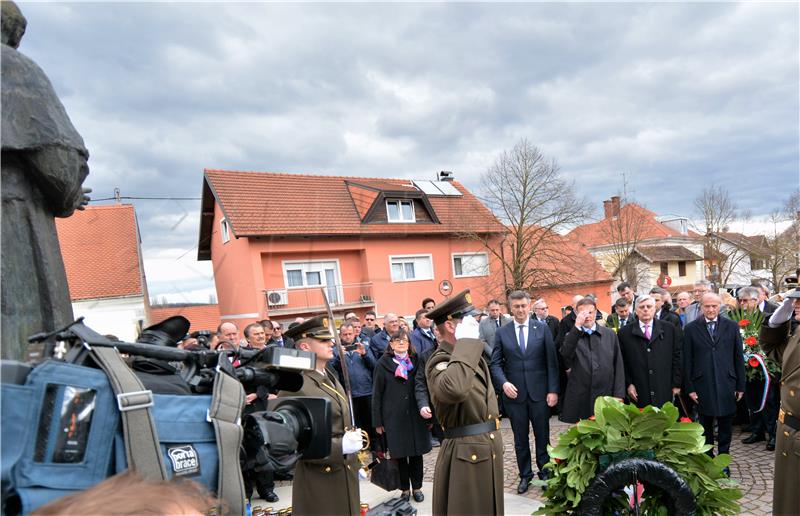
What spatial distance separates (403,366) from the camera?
5.97 metres

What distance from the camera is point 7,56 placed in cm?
199

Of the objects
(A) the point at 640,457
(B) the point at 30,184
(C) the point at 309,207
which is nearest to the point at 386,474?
(A) the point at 640,457

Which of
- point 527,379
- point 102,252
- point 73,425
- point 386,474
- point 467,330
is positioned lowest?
point 386,474

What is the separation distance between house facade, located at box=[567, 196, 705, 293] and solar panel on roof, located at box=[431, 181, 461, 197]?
29.9ft

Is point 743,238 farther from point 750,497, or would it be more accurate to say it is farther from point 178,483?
point 178,483

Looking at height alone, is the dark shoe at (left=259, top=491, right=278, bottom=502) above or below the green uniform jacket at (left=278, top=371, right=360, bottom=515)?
below

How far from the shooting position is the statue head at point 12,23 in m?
2.14

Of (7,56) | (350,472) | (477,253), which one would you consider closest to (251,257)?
(477,253)

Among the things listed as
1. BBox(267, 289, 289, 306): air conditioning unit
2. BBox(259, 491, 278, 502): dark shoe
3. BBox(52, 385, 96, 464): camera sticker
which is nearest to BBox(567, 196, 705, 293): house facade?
BBox(267, 289, 289, 306): air conditioning unit

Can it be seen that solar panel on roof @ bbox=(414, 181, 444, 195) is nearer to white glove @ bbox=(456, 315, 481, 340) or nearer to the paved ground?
the paved ground

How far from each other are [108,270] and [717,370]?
15.7 m

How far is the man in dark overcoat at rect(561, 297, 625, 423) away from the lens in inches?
230

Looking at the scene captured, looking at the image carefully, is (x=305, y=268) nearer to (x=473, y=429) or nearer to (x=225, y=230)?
(x=225, y=230)

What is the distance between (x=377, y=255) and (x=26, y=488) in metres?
20.8
